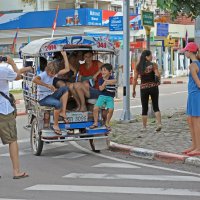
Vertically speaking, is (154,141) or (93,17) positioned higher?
(93,17)

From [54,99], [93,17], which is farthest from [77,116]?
[93,17]

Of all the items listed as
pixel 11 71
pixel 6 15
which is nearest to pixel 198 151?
pixel 11 71

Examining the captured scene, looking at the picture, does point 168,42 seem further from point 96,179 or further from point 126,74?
point 96,179

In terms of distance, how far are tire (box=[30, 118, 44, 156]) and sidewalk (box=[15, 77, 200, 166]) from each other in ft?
5.40

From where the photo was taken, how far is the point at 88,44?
36.8ft

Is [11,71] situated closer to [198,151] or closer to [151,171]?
[151,171]

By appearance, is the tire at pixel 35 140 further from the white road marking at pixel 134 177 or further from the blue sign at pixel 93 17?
the blue sign at pixel 93 17

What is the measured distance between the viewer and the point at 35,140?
36.3 ft

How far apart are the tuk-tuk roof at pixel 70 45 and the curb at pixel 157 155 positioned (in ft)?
7.01

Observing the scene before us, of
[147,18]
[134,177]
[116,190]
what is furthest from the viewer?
[147,18]

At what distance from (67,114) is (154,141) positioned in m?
2.16

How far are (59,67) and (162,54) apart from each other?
3675 cm

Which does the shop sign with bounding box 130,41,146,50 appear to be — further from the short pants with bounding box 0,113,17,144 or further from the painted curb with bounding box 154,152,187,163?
the short pants with bounding box 0,113,17,144

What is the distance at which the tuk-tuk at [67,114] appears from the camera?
10641 mm
